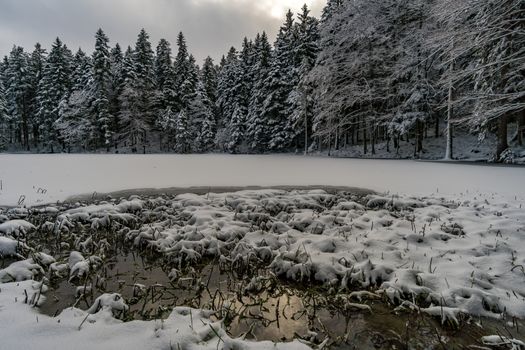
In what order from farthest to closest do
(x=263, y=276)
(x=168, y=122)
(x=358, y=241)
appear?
(x=168, y=122), (x=358, y=241), (x=263, y=276)

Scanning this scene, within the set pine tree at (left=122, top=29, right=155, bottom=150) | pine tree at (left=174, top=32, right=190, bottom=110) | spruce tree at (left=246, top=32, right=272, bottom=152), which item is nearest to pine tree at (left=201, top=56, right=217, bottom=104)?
pine tree at (left=174, top=32, right=190, bottom=110)

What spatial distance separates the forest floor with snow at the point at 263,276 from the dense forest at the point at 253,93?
19.1 metres

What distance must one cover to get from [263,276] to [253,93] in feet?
131

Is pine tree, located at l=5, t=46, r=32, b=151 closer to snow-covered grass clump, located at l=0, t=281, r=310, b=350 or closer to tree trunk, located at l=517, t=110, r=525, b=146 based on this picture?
snow-covered grass clump, located at l=0, t=281, r=310, b=350

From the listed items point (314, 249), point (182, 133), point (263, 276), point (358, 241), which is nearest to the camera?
point (263, 276)

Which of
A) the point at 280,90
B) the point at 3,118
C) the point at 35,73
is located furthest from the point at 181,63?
→ the point at 3,118

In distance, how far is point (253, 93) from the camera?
4169 cm

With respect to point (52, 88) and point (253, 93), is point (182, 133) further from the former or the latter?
point (52, 88)

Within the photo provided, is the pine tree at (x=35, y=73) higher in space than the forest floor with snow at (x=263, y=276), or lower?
higher

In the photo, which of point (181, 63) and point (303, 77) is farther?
→ point (181, 63)

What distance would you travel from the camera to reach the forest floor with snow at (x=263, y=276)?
2.47 metres

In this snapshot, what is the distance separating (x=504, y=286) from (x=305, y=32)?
3459 centimetres

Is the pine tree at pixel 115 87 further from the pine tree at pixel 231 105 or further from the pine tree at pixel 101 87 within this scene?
the pine tree at pixel 231 105

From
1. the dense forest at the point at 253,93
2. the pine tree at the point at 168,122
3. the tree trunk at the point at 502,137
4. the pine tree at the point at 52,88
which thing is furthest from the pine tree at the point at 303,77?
the pine tree at the point at 52,88
